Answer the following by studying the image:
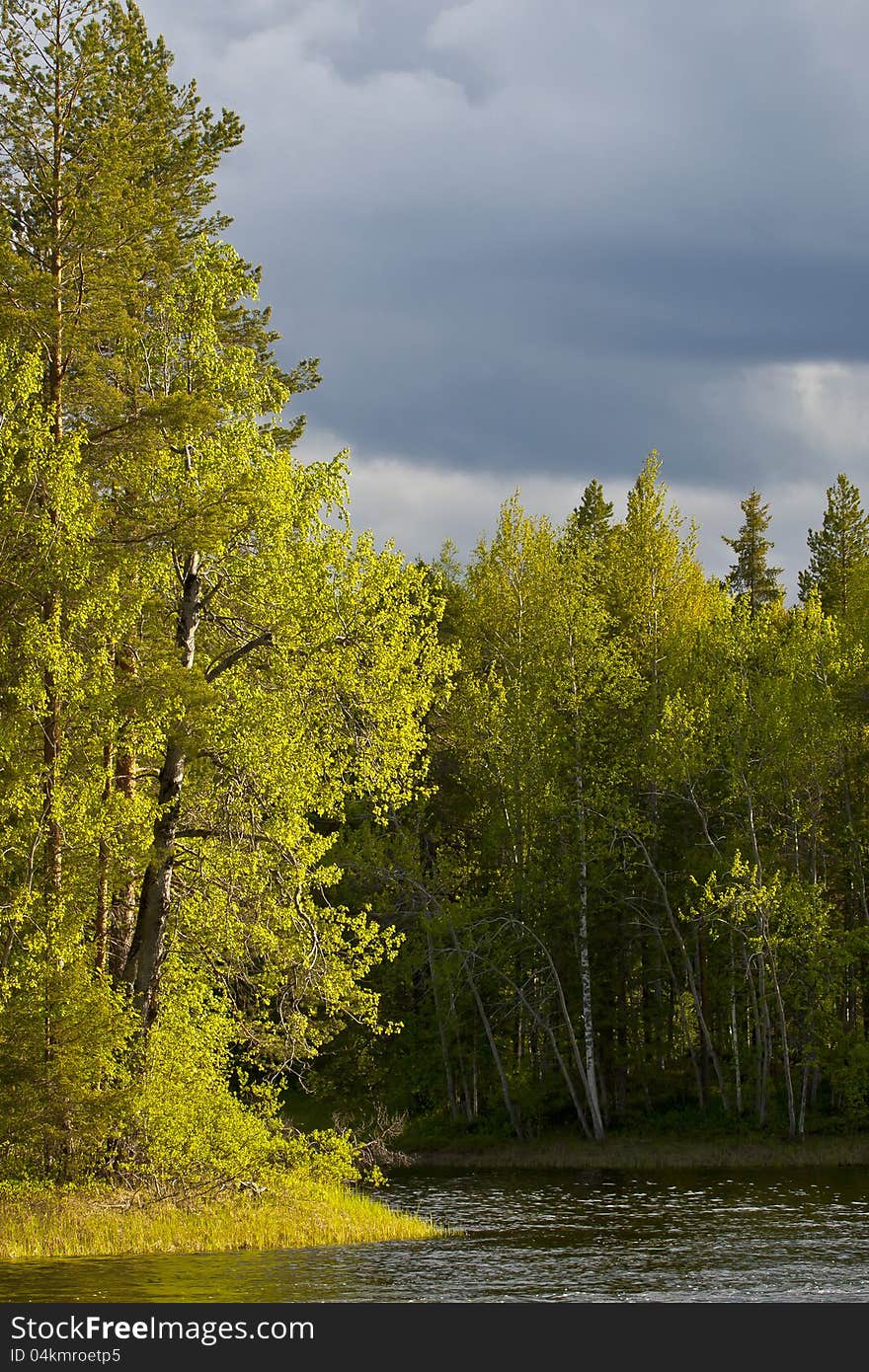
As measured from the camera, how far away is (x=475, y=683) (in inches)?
1590

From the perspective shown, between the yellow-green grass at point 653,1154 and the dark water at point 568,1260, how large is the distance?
452 centimetres

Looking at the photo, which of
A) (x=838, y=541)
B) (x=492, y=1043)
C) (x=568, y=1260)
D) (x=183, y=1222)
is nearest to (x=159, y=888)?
(x=183, y=1222)

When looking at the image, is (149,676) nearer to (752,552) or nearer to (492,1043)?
Result: (492,1043)

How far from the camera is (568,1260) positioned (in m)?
19.6

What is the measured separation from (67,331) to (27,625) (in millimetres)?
5123

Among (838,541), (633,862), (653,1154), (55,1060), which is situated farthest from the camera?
(838,541)

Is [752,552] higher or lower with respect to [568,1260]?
higher

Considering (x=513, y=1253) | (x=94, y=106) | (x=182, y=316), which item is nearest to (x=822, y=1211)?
(x=513, y=1253)

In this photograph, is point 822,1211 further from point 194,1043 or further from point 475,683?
point 475,683

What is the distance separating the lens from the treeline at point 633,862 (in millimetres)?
37250

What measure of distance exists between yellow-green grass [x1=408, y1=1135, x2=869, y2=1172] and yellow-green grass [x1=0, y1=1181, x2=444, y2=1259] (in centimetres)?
1390

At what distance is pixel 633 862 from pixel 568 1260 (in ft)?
68.3

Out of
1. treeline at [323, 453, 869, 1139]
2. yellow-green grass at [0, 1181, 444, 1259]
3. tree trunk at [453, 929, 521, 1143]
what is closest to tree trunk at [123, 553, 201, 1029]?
yellow-green grass at [0, 1181, 444, 1259]

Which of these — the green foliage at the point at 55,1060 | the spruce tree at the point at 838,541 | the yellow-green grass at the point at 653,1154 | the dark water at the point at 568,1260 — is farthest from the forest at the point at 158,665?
the spruce tree at the point at 838,541
